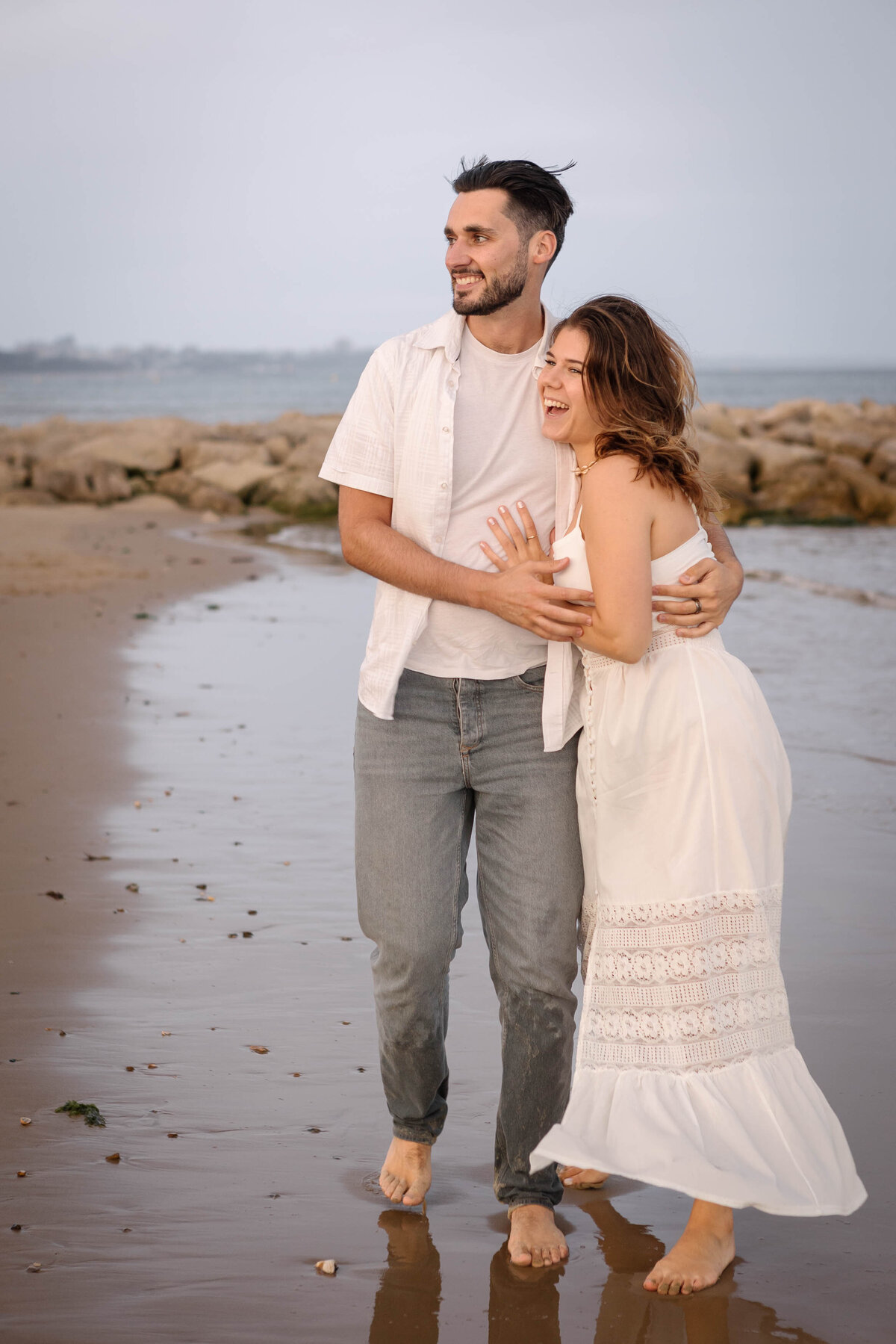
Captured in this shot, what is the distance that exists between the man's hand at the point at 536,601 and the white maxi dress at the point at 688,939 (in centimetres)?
9

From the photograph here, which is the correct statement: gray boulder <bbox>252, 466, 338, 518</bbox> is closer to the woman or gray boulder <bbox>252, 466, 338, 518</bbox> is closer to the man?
the man

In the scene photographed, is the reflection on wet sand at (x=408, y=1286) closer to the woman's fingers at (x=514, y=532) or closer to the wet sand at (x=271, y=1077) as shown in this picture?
the wet sand at (x=271, y=1077)

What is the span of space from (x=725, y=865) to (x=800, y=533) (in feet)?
66.0

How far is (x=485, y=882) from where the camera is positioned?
10.3 ft

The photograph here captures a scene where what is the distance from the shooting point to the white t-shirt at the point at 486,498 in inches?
124

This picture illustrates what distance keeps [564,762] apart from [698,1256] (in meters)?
1.07

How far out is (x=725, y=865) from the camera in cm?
290

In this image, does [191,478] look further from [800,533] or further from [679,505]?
[679,505]

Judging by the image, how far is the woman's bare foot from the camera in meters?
2.83

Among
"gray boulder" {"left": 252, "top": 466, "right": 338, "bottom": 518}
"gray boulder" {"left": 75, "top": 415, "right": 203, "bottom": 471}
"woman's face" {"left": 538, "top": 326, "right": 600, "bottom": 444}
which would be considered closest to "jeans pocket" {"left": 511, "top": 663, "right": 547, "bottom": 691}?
"woman's face" {"left": 538, "top": 326, "right": 600, "bottom": 444}

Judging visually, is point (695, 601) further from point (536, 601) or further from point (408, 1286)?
point (408, 1286)

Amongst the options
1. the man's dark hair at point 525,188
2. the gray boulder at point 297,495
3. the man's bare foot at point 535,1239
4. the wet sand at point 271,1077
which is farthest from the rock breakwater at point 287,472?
the man's bare foot at point 535,1239

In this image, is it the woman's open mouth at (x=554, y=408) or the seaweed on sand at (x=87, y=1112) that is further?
the seaweed on sand at (x=87, y=1112)

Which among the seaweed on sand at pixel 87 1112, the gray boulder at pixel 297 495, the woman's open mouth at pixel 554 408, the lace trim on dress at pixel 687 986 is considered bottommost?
the gray boulder at pixel 297 495
